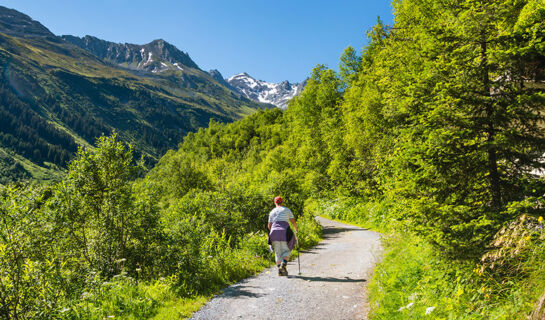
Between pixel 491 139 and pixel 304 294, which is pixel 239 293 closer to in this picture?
pixel 304 294

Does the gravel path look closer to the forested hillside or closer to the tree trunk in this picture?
the forested hillside

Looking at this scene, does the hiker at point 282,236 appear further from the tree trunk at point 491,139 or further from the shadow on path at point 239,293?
the tree trunk at point 491,139

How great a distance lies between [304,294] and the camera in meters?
8.26

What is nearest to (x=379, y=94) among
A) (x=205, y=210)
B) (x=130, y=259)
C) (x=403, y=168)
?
(x=205, y=210)

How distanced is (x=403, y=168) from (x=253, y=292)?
5.26m

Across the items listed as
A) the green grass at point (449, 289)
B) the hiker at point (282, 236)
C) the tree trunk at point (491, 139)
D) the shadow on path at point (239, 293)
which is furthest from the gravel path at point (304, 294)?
the tree trunk at point (491, 139)

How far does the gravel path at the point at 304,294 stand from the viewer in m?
7.07

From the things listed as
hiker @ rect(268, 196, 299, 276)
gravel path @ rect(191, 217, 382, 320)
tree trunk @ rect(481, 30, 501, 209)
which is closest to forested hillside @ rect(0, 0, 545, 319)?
tree trunk @ rect(481, 30, 501, 209)

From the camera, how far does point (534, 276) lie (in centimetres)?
442

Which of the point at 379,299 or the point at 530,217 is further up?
the point at 530,217

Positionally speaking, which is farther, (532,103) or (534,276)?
(532,103)

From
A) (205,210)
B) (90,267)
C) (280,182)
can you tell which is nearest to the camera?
(90,267)

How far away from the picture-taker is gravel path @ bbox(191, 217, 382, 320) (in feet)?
23.2

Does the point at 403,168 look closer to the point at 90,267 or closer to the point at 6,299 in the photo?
the point at 6,299
